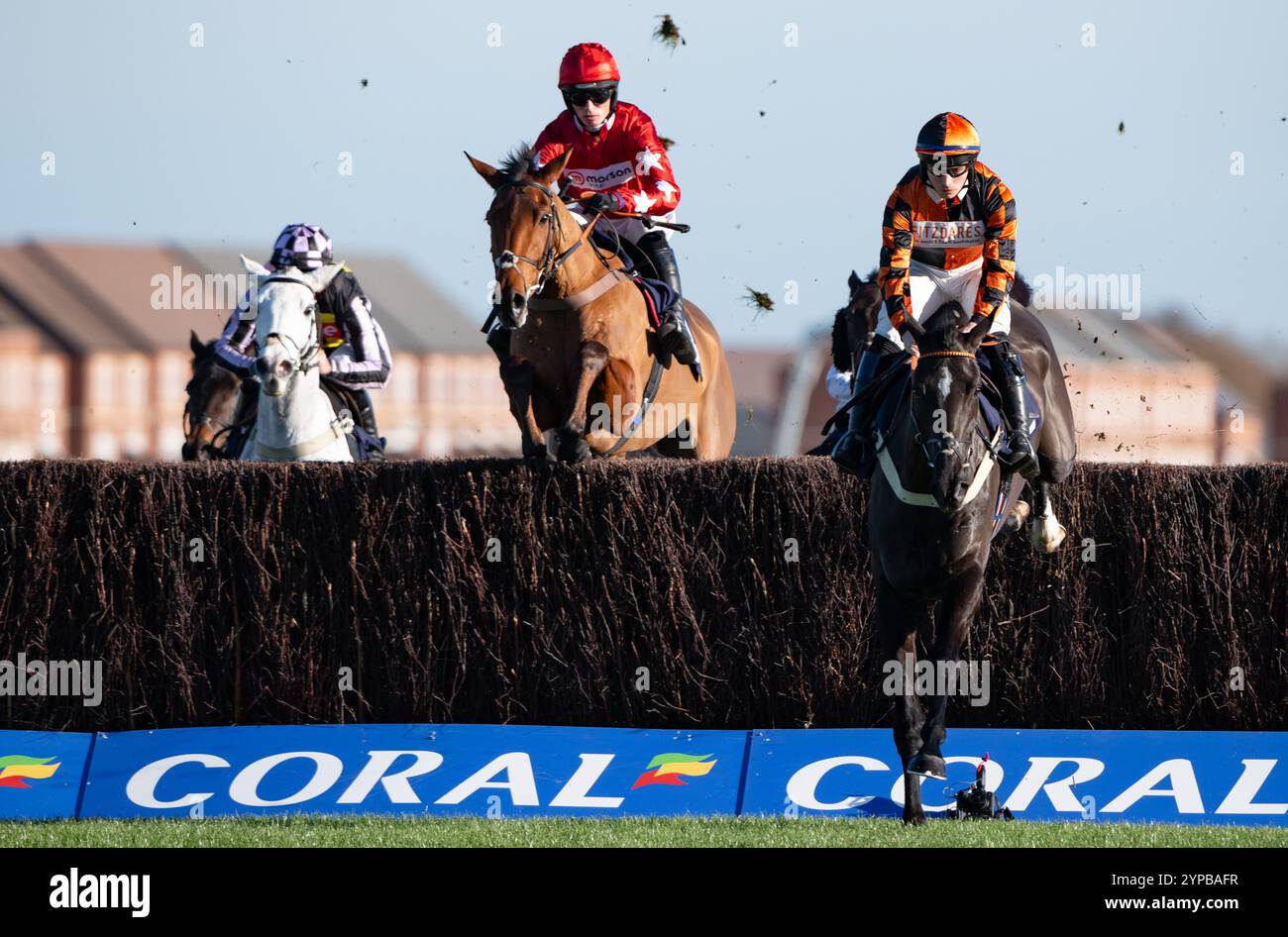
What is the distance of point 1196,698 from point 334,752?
4.23m

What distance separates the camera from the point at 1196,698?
33.8ft

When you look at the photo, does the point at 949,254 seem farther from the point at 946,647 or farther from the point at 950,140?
the point at 946,647

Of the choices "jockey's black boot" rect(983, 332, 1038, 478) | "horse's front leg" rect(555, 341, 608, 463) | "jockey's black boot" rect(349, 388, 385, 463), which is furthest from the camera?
"jockey's black boot" rect(349, 388, 385, 463)

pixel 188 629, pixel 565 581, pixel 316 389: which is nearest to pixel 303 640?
pixel 188 629

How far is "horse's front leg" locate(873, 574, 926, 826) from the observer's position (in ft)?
30.0

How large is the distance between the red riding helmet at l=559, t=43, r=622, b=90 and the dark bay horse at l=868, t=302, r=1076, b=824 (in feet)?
10.9

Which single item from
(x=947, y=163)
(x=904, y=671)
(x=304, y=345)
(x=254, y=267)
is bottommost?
(x=904, y=671)

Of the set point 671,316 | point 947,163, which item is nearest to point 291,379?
point 671,316

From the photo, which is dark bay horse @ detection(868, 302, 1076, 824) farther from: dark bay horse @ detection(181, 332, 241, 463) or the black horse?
dark bay horse @ detection(181, 332, 241, 463)

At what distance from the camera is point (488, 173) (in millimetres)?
11078

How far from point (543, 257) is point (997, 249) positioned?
2.50m
